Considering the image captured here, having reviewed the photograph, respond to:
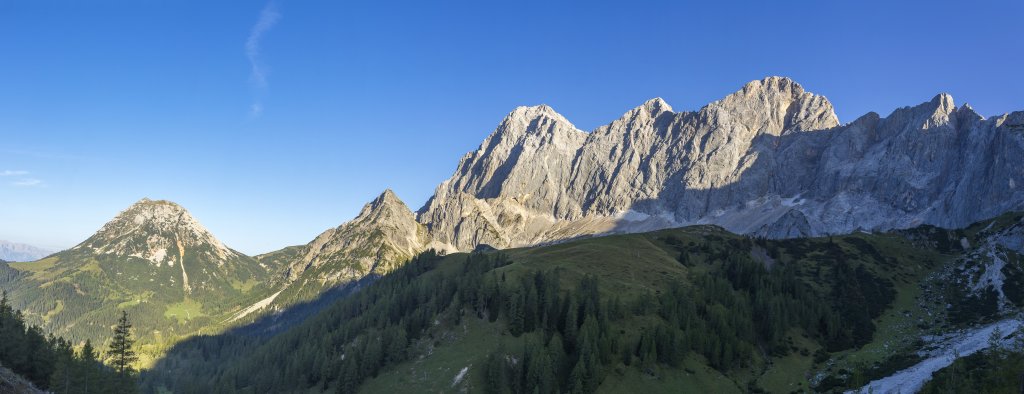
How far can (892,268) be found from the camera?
197000mm

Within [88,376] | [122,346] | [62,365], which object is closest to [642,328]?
[122,346]

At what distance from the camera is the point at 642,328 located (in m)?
139

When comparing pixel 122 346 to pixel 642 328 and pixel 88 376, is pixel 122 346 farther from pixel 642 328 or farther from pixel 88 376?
pixel 642 328

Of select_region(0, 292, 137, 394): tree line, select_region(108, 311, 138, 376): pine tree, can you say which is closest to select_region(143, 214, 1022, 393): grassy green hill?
select_region(0, 292, 137, 394): tree line

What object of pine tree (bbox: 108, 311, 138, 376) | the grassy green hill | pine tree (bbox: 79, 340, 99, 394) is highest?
pine tree (bbox: 108, 311, 138, 376)

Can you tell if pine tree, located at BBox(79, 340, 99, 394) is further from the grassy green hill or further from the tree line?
the grassy green hill

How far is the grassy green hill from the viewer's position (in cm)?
12275

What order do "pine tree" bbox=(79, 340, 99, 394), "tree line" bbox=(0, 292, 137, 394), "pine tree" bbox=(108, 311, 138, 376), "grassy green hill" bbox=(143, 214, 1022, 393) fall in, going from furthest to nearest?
"grassy green hill" bbox=(143, 214, 1022, 393), "pine tree" bbox=(79, 340, 99, 394), "tree line" bbox=(0, 292, 137, 394), "pine tree" bbox=(108, 311, 138, 376)

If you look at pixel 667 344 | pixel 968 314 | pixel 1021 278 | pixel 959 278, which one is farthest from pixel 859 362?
pixel 959 278

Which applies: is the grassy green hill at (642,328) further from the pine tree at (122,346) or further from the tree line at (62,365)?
the pine tree at (122,346)

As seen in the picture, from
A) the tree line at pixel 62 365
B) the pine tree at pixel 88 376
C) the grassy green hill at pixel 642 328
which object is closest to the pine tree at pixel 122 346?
the tree line at pixel 62 365

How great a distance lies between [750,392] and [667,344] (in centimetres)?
1961

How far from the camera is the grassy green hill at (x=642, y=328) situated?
123m

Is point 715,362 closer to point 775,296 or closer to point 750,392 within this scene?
point 750,392
